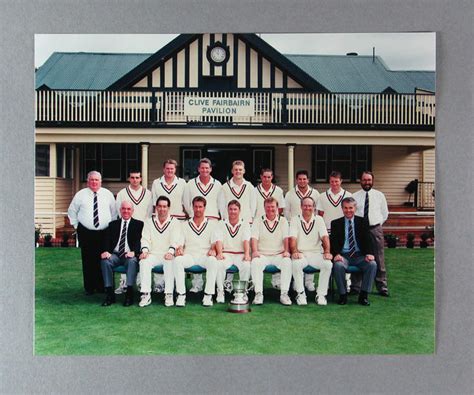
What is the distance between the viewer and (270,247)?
696cm

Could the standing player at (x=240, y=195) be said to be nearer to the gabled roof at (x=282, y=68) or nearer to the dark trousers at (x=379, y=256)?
the gabled roof at (x=282, y=68)

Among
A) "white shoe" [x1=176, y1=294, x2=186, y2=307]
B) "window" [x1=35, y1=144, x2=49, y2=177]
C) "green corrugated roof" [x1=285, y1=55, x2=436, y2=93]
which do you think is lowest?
"white shoe" [x1=176, y1=294, x2=186, y2=307]

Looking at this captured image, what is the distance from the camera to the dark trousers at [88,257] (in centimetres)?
699

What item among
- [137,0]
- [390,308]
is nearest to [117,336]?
[390,308]

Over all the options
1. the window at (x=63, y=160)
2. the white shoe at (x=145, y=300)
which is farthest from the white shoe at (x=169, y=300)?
the window at (x=63, y=160)

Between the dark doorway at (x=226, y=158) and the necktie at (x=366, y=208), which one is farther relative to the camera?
the necktie at (x=366, y=208)

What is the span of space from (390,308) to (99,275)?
105 inches

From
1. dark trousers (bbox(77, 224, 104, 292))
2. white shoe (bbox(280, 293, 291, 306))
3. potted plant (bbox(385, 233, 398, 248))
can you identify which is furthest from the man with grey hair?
potted plant (bbox(385, 233, 398, 248))

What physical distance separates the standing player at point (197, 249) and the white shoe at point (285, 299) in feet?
2.04

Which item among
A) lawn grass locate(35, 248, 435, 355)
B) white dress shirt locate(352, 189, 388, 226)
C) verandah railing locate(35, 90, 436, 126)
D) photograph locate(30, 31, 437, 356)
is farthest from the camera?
white dress shirt locate(352, 189, 388, 226)

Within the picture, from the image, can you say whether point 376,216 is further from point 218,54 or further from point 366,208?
point 218,54

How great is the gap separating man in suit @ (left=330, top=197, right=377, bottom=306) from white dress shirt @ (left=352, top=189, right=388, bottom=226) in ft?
0.15

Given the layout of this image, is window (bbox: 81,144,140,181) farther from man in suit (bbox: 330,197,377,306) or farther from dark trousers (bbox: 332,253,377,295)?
dark trousers (bbox: 332,253,377,295)

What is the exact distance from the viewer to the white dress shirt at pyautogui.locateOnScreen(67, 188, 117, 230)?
681 centimetres
